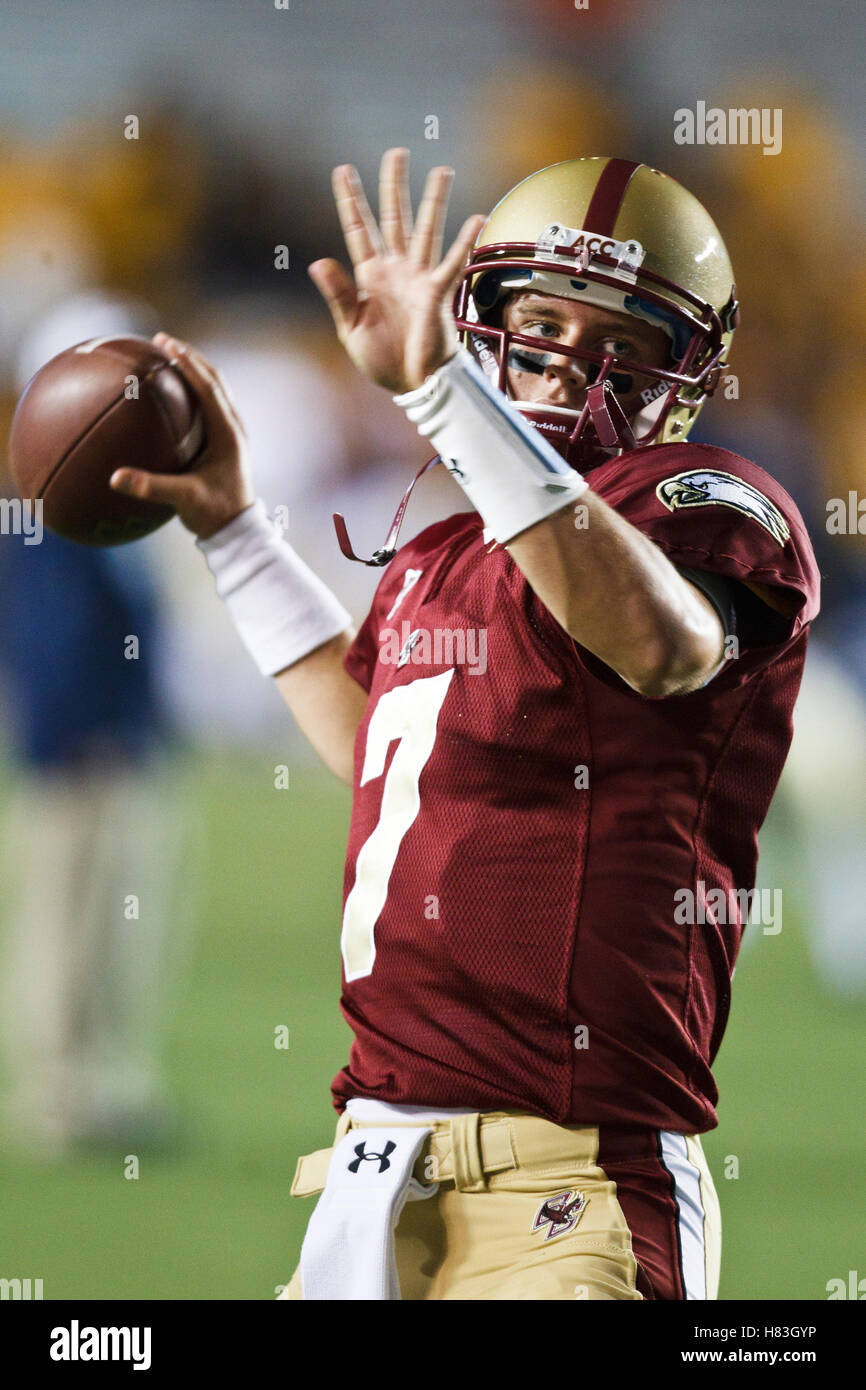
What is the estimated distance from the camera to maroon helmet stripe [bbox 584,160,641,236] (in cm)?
169

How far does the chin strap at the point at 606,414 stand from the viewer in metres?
1.57

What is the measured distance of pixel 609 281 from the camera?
1.64 meters

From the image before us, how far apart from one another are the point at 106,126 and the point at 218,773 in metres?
4.00

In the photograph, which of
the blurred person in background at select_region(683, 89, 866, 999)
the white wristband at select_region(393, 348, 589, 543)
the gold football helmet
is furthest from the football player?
the blurred person in background at select_region(683, 89, 866, 999)

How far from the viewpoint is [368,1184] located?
1396mm

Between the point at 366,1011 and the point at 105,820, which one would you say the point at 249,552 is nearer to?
the point at 366,1011

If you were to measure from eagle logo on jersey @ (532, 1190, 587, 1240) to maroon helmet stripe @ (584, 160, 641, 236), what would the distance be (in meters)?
0.99

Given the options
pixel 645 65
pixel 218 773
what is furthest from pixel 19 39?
pixel 218 773

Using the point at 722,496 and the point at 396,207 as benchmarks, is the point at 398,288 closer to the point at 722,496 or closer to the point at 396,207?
the point at 396,207

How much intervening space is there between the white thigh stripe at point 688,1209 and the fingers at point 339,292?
78cm

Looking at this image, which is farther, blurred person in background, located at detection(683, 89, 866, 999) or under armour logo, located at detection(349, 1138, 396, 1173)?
blurred person in background, located at detection(683, 89, 866, 999)

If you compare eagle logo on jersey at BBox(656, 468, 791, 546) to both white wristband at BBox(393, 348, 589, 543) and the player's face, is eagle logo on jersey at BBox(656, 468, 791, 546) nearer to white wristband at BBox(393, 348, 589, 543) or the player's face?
white wristband at BBox(393, 348, 589, 543)

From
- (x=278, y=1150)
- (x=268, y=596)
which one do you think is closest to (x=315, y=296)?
(x=278, y=1150)

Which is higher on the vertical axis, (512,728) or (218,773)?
(218,773)
